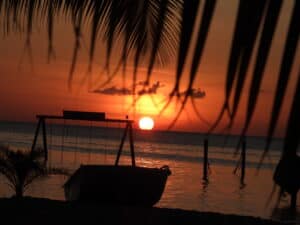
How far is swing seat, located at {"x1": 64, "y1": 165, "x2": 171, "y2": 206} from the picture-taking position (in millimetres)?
18844

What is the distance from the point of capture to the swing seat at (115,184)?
61.8 ft

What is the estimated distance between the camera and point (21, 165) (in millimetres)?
17781

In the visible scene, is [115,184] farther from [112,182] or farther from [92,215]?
[92,215]

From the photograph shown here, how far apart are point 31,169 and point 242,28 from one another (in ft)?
58.2

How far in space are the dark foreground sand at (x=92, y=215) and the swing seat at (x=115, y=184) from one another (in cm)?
354

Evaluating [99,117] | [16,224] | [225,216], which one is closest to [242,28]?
[16,224]

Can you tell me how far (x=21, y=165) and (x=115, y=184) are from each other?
10.1 feet

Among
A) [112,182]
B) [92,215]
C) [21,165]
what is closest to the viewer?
[92,215]

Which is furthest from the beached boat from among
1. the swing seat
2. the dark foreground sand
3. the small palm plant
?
the dark foreground sand

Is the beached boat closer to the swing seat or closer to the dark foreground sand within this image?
the swing seat

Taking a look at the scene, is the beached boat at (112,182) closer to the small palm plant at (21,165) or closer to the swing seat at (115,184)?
the swing seat at (115,184)

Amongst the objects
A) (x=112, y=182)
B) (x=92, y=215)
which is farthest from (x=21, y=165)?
(x=92, y=215)

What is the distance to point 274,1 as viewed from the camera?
792 mm

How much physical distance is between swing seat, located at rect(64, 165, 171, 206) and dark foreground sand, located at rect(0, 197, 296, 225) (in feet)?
11.6
